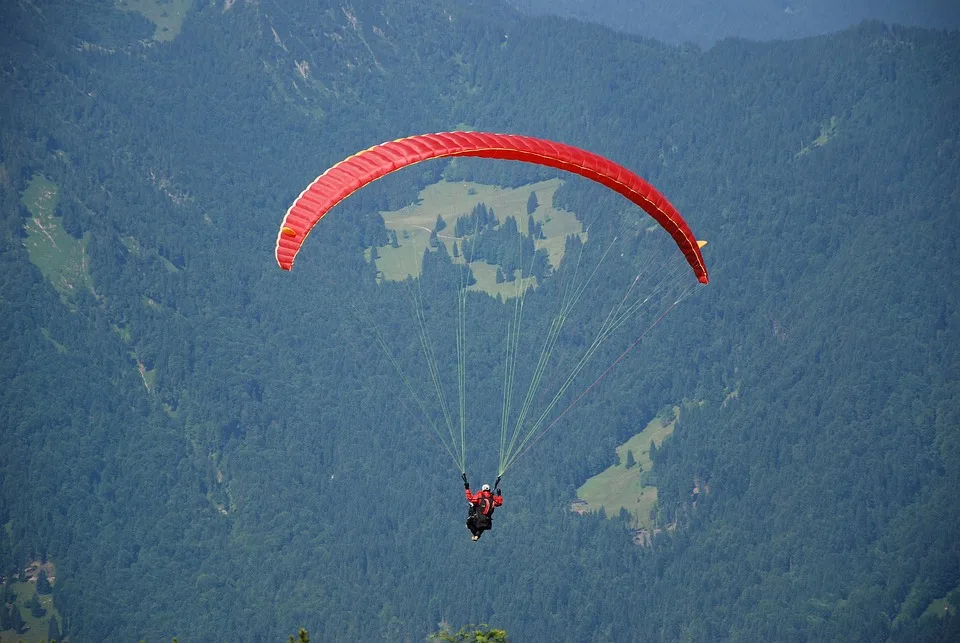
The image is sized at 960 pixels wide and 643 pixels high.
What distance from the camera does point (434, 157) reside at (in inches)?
2406

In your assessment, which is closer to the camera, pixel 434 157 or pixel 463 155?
pixel 434 157

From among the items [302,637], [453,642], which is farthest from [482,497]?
[302,637]

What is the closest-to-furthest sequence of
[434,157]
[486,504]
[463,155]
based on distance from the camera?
[434,157]
[486,504]
[463,155]

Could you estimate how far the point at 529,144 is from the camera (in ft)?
209

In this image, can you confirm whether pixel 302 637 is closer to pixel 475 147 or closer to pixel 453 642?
pixel 453 642

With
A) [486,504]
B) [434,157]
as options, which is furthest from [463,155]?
[486,504]

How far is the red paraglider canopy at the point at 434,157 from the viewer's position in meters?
60.4

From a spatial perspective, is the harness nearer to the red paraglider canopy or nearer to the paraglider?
the paraglider

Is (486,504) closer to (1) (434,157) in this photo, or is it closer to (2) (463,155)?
(1) (434,157)

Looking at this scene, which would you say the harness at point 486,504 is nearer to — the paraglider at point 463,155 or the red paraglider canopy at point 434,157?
the paraglider at point 463,155

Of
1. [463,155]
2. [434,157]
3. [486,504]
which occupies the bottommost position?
[486,504]

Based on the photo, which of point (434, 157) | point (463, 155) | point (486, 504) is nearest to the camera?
point (434, 157)

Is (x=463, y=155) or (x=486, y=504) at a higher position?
(x=463, y=155)

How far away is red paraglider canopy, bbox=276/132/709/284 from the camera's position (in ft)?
198
